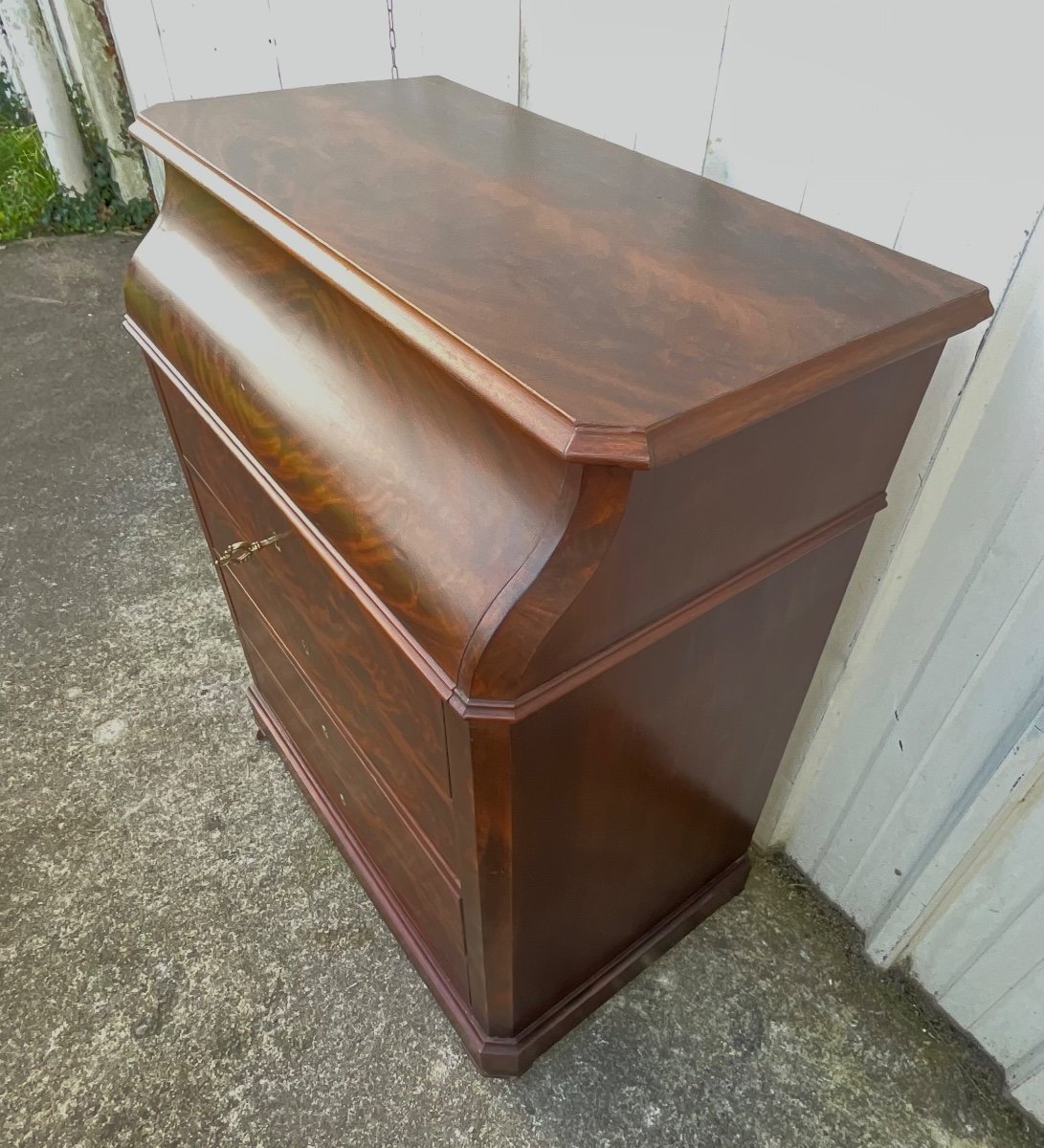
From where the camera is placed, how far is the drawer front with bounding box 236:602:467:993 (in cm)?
100

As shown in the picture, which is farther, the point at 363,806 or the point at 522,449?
the point at 363,806

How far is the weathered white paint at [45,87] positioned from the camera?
284 cm

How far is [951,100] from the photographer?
70 cm

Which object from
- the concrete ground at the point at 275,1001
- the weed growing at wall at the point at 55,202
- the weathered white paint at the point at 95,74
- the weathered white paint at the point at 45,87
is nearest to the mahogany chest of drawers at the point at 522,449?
the concrete ground at the point at 275,1001

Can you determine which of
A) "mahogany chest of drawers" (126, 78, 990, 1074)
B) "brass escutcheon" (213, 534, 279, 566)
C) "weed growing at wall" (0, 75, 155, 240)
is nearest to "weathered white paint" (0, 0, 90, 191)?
"weed growing at wall" (0, 75, 155, 240)

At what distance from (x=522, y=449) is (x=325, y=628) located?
0.44 metres

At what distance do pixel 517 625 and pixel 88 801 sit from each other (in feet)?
4.30

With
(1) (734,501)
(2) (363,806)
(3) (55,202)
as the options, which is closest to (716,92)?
(1) (734,501)

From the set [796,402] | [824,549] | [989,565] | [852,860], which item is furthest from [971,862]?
[796,402]

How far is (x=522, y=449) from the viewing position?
1.81 feet

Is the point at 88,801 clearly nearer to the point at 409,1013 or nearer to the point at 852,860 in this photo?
the point at 409,1013

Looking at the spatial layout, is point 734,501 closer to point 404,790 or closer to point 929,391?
point 929,391

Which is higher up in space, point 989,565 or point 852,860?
point 989,565

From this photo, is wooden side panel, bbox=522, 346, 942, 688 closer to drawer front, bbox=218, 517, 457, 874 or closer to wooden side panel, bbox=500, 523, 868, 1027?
wooden side panel, bbox=500, 523, 868, 1027
